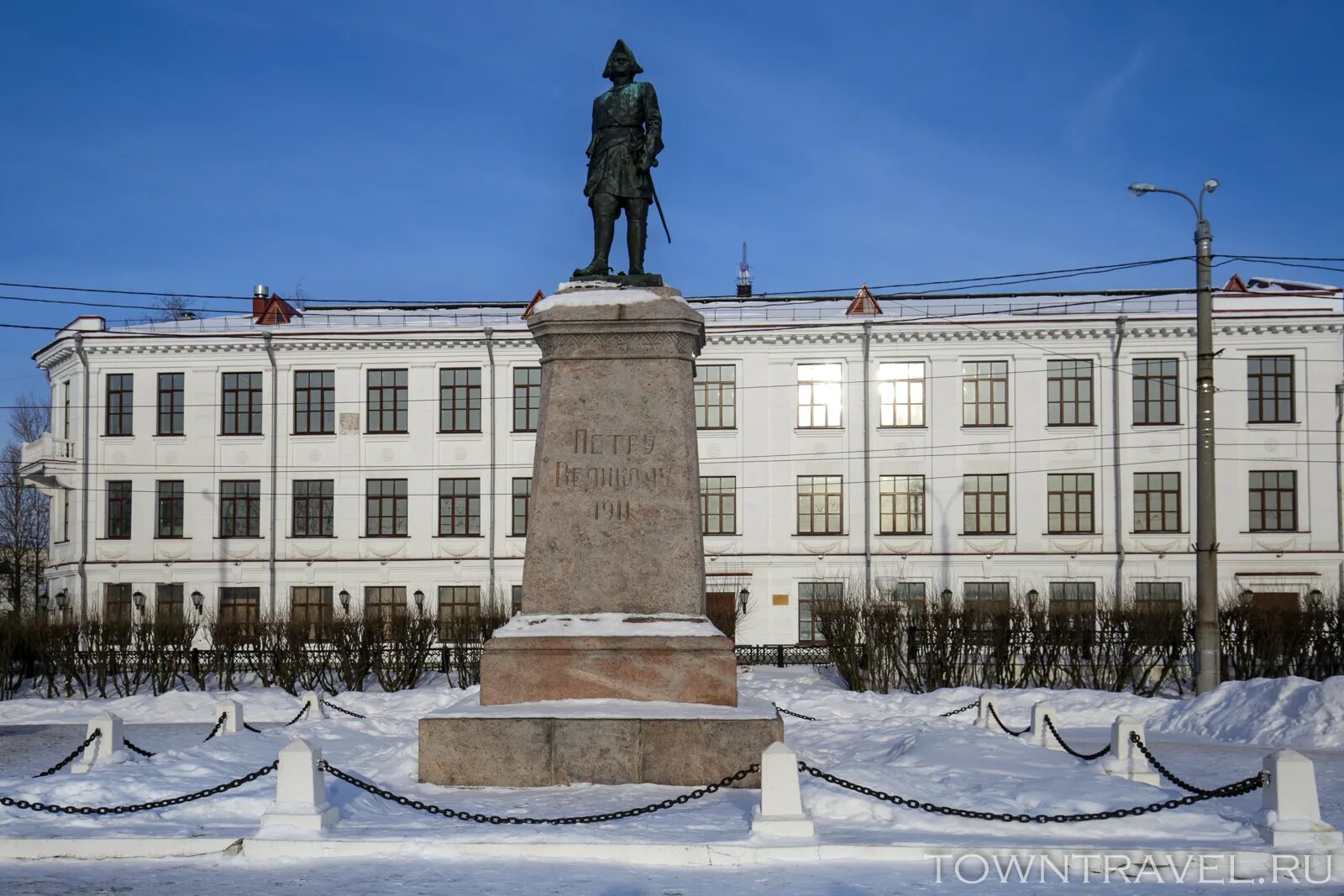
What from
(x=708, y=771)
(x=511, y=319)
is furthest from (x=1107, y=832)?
(x=511, y=319)

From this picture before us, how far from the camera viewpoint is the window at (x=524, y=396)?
44375 mm

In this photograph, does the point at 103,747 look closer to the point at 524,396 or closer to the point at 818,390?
the point at 524,396

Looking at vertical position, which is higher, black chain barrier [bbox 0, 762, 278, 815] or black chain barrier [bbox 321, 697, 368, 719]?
black chain barrier [bbox 0, 762, 278, 815]

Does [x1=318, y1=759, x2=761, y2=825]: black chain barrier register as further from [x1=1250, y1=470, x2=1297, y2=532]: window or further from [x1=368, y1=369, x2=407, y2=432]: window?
[x1=1250, y1=470, x2=1297, y2=532]: window

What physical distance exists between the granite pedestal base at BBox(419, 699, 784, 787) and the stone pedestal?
11mm

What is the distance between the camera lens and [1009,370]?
144 feet

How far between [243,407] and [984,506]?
2357cm

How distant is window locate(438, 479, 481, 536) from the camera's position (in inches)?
1743

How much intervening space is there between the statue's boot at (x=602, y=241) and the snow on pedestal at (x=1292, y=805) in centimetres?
782

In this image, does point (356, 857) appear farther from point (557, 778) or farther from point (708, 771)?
point (708, 771)

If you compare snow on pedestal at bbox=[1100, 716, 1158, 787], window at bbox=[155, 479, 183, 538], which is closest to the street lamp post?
snow on pedestal at bbox=[1100, 716, 1158, 787]

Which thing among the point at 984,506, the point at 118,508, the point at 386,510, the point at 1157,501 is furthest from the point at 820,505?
the point at 118,508

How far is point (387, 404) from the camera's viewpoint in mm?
45000

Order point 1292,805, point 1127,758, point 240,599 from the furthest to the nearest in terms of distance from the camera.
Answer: point 240,599 → point 1127,758 → point 1292,805
